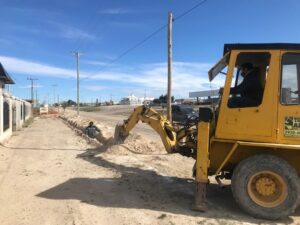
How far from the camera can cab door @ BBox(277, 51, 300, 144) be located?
7.80m

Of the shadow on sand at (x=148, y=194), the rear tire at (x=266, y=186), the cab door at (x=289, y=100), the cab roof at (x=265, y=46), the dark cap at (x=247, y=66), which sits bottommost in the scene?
the shadow on sand at (x=148, y=194)

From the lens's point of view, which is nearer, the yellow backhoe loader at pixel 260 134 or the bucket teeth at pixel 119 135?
the yellow backhoe loader at pixel 260 134

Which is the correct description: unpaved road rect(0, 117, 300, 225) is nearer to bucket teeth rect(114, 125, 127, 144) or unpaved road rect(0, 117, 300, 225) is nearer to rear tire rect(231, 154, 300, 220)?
rear tire rect(231, 154, 300, 220)

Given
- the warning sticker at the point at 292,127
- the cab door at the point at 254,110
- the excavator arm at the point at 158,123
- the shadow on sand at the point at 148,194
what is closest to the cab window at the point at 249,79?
the cab door at the point at 254,110

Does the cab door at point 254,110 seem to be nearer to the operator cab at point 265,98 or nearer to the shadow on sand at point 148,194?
the operator cab at point 265,98

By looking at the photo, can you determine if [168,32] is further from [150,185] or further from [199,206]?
[199,206]

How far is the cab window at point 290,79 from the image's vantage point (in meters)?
7.90

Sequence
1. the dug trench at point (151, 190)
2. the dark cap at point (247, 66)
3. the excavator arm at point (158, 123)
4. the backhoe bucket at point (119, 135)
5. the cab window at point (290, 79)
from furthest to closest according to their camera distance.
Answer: the backhoe bucket at point (119, 135) → the excavator arm at point (158, 123) → the dark cap at point (247, 66) → the dug trench at point (151, 190) → the cab window at point (290, 79)

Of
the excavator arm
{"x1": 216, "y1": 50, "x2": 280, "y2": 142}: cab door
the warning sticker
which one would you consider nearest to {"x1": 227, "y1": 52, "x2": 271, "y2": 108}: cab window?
{"x1": 216, "y1": 50, "x2": 280, "y2": 142}: cab door

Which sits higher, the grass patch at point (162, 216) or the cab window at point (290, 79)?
the cab window at point (290, 79)

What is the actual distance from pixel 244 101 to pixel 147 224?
2.87 metres

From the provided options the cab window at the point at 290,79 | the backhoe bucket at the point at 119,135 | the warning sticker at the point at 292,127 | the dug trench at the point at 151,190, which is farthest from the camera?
the backhoe bucket at the point at 119,135

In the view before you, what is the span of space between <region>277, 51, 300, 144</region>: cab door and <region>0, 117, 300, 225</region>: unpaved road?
156cm

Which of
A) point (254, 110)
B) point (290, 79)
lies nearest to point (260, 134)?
point (254, 110)
